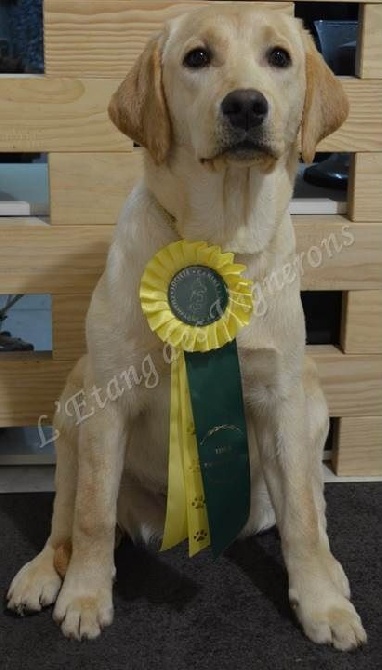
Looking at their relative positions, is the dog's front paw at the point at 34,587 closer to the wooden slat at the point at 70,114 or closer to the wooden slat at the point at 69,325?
the wooden slat at the point at 69,325

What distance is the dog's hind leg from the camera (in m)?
1.50

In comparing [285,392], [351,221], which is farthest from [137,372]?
[351,221]

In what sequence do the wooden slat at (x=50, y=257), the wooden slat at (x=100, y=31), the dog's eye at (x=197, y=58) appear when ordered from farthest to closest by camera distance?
the wooden slat at (x=50, y=257)
the wooden slat at (x=100, y=31)
the dog's eye at (x=197, y=58)

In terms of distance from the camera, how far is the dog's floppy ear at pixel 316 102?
1.40m

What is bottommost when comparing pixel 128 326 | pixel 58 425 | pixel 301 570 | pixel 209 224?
pixel 301 570

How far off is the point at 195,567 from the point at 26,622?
0.32 m

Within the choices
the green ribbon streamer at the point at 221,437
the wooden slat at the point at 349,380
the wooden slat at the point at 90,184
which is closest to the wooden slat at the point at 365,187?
the wooden slat at the point at 349,380

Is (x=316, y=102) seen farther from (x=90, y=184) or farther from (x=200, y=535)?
(x=200, y=535)

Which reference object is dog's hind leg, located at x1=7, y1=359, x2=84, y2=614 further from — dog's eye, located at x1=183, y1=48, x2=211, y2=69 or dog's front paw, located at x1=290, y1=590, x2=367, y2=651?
dog's eye, located at x1=183, y1=48, x2=211, y2=69

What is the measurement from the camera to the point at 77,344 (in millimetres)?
1865

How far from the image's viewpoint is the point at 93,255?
1.81 meters

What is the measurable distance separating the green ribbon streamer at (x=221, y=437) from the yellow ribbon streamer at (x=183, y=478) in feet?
0.05

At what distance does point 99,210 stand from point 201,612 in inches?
30.5

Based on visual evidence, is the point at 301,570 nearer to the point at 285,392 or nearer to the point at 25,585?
the point at 285,392
